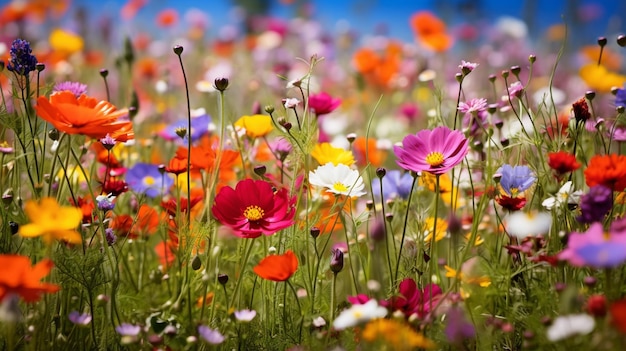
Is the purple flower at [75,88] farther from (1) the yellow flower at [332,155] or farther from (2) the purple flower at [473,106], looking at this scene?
(2) the purple flower at [473,106]

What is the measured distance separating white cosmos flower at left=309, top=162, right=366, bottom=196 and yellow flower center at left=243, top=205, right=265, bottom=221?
0.08 m

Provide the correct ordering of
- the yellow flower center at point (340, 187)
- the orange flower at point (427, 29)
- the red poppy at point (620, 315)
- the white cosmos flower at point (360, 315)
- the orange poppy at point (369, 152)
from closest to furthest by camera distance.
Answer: the red poppy at point (620, 315)
the white cosmos flower at point (360, 315)
the yellow flower center at point (340, 187)
the orange poppy at point (369, 152)
the orange flower at point (427, 29)

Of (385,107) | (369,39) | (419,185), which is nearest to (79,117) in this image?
(419,185)

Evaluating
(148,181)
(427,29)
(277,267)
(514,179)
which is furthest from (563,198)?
(427,29)

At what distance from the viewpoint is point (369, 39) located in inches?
162

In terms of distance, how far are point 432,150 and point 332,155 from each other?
180mm

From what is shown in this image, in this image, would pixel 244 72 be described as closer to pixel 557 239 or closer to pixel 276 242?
pixel 276 242

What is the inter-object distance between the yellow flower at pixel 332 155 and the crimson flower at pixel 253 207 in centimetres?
14

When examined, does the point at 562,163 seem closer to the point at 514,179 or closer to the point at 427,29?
the point at 514,179

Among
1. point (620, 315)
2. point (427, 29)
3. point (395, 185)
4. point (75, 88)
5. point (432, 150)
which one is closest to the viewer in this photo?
point (620, 315)

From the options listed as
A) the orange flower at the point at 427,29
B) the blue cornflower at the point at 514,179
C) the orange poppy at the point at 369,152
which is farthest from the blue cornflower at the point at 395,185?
the orange flower at the point at 427,29

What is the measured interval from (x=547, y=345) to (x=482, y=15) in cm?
346

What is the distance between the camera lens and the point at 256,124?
1.08m

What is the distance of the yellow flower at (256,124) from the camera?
42.2 inches
